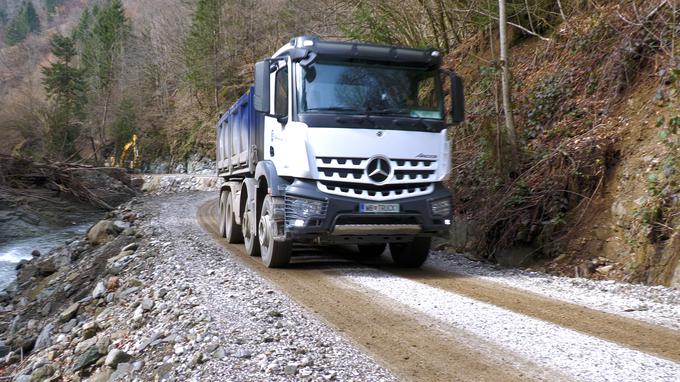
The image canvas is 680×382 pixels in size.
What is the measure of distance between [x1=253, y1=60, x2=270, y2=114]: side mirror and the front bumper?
1.20 meters

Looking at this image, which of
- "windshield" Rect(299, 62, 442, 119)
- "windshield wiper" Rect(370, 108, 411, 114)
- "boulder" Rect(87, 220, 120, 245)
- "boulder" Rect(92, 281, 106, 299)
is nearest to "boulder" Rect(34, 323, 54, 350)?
"boulder" Rect(92, 281, 106, 299)

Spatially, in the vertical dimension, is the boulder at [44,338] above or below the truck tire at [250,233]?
below

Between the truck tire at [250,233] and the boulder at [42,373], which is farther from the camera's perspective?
the truck tire at [250,233]

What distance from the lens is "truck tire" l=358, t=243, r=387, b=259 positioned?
943 cm

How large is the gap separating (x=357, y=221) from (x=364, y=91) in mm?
1652

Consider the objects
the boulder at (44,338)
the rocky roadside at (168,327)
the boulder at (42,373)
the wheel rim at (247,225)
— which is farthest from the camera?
the wheel rim at (247,225)

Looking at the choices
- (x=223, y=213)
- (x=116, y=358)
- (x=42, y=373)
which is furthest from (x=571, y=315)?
(x=223, y=213)

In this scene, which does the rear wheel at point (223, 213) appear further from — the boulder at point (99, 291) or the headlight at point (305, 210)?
the headlight at point (305, 210)

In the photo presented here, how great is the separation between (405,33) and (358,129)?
9685mm

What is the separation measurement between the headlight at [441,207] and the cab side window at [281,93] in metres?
2.25

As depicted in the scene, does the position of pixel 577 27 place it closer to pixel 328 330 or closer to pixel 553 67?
pixel 553 67

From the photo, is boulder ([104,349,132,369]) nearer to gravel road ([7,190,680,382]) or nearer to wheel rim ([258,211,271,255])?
gravel road ([7,190,680,382])

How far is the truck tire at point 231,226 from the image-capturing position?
10.9 m

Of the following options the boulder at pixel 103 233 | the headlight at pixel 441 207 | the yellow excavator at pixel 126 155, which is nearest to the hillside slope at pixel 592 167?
the headlight at pixel 441 207
